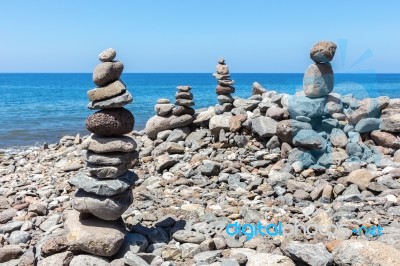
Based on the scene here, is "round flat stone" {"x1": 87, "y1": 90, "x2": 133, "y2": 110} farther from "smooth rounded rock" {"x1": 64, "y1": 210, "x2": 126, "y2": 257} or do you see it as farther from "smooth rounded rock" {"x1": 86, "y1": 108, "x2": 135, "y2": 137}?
"smooth rounded rock" {"x1": 64, "y1": 210, "x2": 126, "y2": 257}

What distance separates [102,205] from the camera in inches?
250

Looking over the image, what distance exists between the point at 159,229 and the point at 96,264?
3.98 feet

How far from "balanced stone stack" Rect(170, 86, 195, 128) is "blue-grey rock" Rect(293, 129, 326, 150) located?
173 inches

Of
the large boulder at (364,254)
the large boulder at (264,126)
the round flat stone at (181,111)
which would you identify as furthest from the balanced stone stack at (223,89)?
the large boulder at (364,254)

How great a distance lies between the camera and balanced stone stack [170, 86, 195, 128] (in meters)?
13.5

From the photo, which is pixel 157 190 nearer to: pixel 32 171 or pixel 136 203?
pixel 136 203

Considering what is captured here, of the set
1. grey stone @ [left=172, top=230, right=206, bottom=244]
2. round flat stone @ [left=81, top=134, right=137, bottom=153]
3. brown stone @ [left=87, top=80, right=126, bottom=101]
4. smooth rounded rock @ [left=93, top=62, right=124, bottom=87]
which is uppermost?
smooth rounded rock @ [left=93, top=62, right=124, bottom=87]

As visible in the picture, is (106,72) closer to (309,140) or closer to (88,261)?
(88,261)

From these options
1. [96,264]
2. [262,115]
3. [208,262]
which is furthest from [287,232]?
[262,115]

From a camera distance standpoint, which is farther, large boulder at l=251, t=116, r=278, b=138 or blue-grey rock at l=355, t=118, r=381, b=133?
large boulder at l=251, t=116, r=278, b=138

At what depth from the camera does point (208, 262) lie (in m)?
5.89

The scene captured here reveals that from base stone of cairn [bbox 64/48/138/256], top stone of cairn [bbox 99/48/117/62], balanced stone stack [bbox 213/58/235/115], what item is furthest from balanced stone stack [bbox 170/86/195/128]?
top stone of cairn [bbox 99/48/117/62]

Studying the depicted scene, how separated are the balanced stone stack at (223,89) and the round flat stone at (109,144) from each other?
711 cm

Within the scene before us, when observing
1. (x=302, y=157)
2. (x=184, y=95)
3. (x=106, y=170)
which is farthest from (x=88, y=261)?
(x=184, y=95)
